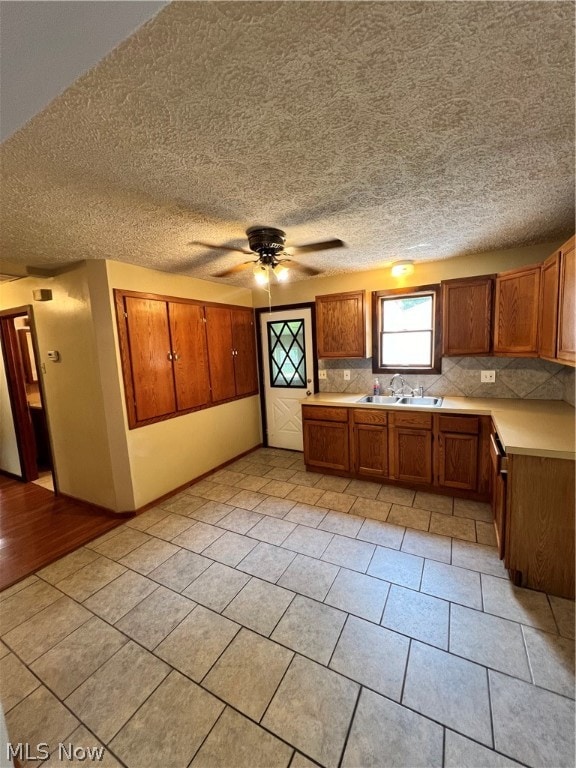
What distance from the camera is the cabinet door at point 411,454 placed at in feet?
9.81

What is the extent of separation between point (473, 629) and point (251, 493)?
2107mm

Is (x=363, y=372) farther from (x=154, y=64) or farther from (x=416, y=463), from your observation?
(x=154, y=64)

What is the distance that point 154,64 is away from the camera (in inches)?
34.6

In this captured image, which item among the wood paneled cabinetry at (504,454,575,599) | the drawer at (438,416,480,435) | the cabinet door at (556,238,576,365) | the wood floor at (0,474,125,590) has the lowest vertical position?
the wood floor at (0,474,125,590)

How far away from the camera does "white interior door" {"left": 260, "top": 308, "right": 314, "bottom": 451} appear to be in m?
4.18

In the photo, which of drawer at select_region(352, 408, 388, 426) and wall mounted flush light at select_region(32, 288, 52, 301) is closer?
wall mounted flush light at select_region(32, 288, 52, 301)

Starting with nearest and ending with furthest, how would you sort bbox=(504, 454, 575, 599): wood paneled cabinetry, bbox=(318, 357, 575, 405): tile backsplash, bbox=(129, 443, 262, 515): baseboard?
bbox=(504, 454, 575, 599): wood paneled cabinetry → bbox=(318, 357, 575, 405): tile backsplash → bbox=(129, 443, 262, 515): baseboard

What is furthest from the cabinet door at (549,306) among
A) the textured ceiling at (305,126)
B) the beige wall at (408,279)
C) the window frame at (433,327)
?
the window frame at (433,327)

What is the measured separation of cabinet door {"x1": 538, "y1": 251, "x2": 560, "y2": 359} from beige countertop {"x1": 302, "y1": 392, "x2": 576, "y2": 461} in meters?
0.48

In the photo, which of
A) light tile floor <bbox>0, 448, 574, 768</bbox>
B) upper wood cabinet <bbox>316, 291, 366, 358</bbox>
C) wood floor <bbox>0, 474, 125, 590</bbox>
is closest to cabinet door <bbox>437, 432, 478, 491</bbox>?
light tile floor <bbox>0, 448, 574, 768</bbox>

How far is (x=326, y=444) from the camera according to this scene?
3.50 metres

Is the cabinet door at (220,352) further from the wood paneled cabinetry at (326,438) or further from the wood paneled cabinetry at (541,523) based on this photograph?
the wood paneled cabinetry at (541,523)

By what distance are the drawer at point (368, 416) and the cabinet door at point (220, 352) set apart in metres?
1.66

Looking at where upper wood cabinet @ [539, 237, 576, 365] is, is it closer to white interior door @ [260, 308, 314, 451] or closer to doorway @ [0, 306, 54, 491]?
white interior door @ [260, 308, 314, 451]
